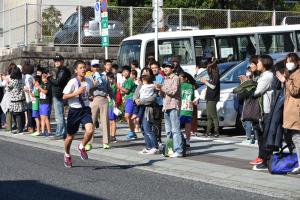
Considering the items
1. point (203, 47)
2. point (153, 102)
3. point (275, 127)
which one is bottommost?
point (275, 127)

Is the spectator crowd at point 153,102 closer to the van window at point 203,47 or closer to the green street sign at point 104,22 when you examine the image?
the green street sign at point 104,22

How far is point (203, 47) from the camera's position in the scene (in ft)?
85.0

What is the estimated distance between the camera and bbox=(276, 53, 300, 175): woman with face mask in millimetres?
10672

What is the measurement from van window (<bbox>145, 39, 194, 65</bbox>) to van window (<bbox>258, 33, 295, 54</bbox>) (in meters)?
2.61

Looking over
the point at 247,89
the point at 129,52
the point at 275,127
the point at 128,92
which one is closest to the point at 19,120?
the point at 128,92

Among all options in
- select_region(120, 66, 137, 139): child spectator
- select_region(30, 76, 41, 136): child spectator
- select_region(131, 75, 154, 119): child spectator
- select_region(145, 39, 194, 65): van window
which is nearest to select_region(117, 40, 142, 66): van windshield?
select_region(145, 39, 194, 65): van window

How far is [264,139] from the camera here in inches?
453

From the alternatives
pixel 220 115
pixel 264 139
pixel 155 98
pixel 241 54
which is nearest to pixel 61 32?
pixel 241 54

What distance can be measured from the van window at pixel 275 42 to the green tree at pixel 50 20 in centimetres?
943

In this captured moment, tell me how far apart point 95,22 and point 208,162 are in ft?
61.3

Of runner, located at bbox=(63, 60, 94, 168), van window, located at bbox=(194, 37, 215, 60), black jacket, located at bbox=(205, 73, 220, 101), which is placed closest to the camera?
runner, located at bbox=(63, 60, 94, 168)

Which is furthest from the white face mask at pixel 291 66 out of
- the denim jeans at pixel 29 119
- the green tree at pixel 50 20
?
the green tree at pixel 50 20

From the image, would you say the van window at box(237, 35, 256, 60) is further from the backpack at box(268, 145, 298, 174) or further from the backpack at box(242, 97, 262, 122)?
the backpack at box(268, 145, 298, 174)

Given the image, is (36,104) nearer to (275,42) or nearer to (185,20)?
(275,42)
